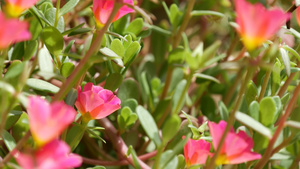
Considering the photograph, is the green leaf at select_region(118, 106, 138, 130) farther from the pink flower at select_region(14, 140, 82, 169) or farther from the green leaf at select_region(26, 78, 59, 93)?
the pink flower at select_region(14, 140, 82, 169)

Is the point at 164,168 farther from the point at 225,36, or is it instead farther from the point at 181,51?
the point at 225,36

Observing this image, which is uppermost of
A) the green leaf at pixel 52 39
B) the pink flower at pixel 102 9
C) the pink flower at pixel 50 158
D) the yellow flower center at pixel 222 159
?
the pink flower at pixel 102 9

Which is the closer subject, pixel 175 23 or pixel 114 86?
pixel 114 86

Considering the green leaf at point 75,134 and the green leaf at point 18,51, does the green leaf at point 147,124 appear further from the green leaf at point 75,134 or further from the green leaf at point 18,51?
the green leaf at point 18,51

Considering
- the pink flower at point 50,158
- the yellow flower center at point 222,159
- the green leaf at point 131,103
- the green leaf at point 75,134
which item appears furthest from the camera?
the green leaf at point 131,103

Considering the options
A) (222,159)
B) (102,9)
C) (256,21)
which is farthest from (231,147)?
(102,9)

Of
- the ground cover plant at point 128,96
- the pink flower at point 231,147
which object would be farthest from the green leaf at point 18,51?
the pink flower at point 231,147

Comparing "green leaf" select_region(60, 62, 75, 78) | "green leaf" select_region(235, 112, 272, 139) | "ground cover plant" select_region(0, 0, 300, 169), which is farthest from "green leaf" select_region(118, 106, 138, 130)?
"green leaf" select_region(235, 112, 272, 139)

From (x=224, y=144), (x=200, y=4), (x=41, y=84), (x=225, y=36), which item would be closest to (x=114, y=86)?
(x=41, y=84)
